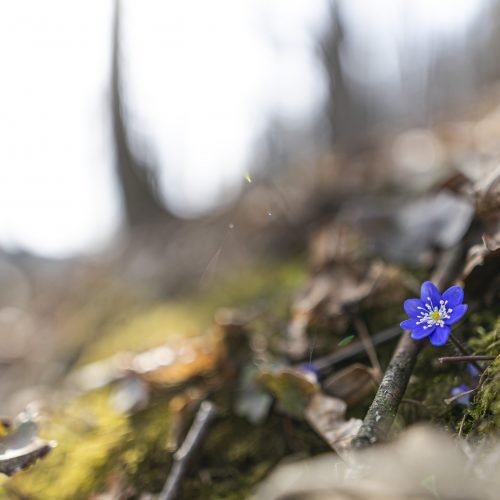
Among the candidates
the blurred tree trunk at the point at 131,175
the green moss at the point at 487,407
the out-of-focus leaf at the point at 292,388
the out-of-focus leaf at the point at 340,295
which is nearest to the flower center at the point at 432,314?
the green moss at the point at 487,407

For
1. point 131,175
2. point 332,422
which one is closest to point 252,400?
point 332,422

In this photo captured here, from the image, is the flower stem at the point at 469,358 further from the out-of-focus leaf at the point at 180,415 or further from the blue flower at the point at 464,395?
the out-of-focus leaf at the point at 180,415

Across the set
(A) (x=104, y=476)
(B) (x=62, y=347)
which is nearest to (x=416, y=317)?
(A) (x=104, y=476)

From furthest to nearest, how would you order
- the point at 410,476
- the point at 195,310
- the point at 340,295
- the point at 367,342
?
the point at 195,310
the point at 340,295
the point at 367,342
the point at 410,476

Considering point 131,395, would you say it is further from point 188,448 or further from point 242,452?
point 242,452

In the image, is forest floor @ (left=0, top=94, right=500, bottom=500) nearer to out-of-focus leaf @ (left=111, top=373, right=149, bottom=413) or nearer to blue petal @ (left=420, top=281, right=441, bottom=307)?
out-of-focus leaf @ (left=111, top=373, right=149, bottom=413)
